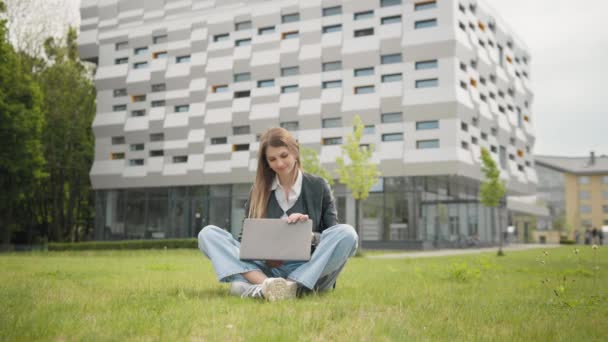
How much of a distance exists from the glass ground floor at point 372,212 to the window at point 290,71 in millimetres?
7742

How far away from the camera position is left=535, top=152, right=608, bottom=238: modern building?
88.3m

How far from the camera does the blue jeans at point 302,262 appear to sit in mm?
4758

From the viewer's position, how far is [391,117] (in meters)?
31.9

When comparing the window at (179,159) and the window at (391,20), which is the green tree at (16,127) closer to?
the window at (179,159)

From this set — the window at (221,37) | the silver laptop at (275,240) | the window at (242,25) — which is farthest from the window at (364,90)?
the silver laptop at (275,240)

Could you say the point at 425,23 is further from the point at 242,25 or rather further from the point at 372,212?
the point at 242,25

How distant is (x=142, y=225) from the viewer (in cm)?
3862

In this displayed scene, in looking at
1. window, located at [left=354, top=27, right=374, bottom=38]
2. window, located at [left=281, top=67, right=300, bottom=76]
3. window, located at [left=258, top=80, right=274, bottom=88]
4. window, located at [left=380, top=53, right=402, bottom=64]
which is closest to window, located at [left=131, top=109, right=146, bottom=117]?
window, located at [left=258, top=80, right=274, bottom=88]

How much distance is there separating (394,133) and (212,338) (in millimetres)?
29360

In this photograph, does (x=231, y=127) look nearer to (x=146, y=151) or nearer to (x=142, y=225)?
(x=146, y=151)

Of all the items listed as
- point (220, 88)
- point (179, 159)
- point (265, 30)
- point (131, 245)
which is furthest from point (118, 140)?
point (131, 245)

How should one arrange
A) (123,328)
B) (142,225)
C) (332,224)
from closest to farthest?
(123,328)
(332,224)
(142,225)

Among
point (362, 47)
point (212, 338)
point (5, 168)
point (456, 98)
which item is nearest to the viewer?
point (212, 338)

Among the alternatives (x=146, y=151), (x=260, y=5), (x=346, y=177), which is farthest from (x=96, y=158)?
(x=346, y=177)
